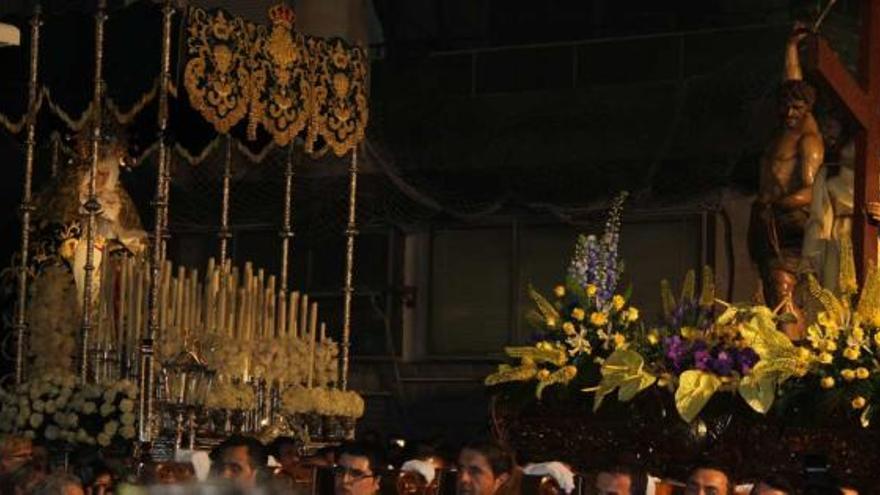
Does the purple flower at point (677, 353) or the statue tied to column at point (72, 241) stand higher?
the statue tied to column at point (72, 241)

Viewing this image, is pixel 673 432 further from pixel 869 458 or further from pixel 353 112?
pixel 353 112

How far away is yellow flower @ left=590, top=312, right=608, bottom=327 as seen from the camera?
33.4ft

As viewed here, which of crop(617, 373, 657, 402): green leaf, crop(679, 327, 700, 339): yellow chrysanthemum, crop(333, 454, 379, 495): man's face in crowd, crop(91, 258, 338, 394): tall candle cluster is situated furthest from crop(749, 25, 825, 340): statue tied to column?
crop(333, 454, 379, 495): man's face in crowd

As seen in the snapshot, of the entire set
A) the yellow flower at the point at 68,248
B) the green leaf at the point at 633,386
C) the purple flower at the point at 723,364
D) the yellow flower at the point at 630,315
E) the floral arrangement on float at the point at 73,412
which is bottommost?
the floral arrangement on float at the point at 73,412

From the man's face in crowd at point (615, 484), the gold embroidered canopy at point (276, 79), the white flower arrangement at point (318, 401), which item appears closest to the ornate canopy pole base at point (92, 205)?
the gold embroidered canopy at point (276, 79)

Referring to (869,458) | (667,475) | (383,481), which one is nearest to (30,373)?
(383,481)

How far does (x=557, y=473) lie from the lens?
30.1ft

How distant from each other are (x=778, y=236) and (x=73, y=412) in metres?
5.47

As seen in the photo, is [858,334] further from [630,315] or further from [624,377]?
[630,315]

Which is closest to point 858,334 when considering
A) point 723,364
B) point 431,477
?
point 723,364

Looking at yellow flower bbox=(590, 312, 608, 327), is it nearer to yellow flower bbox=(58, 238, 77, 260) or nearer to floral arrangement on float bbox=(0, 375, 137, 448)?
floral arrangement on float bbox=(0, 375, 137, 448)

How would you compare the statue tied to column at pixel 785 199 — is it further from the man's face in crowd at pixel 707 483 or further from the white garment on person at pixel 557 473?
the man's face in crowd at pixel 707 483

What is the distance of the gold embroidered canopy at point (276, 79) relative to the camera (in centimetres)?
1377

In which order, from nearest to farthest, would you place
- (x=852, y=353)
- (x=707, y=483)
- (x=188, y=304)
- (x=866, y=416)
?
(x=707, y=483) < (x=866, y=416) < (x=852, y=353) < (x=188, y=304)
